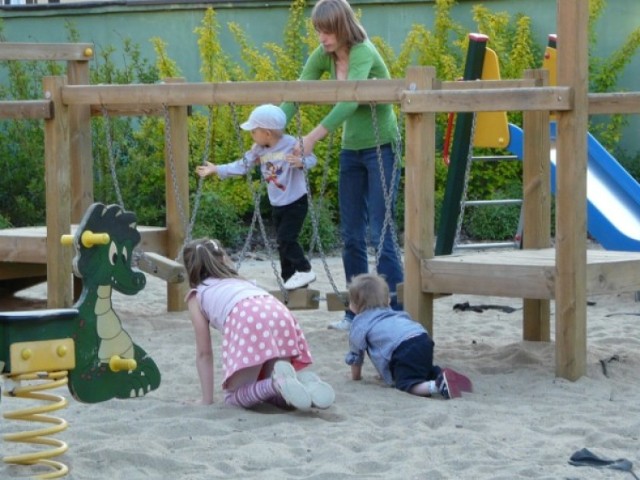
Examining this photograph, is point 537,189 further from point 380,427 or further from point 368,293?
point 380,427

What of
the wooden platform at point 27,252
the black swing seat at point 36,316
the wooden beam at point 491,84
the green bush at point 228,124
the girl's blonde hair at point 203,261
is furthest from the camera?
the green bush at point 228,124

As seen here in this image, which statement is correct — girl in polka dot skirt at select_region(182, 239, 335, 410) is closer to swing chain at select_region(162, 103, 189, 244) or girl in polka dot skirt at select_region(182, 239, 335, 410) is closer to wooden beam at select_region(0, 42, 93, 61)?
swing chain at select_region(162, 103, 189, 244)

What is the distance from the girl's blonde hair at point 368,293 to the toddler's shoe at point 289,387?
781mm

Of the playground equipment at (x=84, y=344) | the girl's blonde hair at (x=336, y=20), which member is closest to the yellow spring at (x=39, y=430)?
the playground equipment at (x=84, y=344)

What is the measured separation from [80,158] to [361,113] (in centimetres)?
213

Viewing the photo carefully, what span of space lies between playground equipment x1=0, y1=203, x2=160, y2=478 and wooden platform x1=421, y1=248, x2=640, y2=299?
200cm

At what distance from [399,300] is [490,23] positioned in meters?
6.00

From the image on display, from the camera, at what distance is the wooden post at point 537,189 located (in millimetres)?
6500

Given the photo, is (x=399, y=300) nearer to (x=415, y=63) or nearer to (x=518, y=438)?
(x=518, y=438)

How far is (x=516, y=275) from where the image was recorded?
5.61 metres

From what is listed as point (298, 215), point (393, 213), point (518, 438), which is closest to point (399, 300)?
point (393, 213)

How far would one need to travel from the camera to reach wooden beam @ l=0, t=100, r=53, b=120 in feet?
23.3

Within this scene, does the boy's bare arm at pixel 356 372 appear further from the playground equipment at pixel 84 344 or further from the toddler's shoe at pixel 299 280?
the playground equipment at pixel 84 344

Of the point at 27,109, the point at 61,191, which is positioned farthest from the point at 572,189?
the point at 27,109
